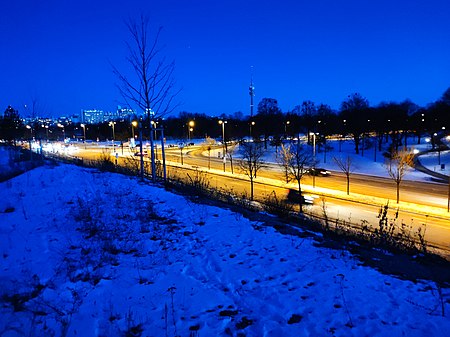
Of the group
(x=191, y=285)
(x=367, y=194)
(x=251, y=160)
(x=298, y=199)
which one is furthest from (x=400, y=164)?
(x=191, y=285)

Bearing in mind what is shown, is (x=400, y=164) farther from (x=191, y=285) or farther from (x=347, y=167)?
(x=191, y=285)

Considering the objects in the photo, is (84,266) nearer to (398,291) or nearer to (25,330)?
(25,330)

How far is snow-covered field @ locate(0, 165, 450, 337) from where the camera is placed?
15.8 feet

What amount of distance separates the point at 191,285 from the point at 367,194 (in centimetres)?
3104

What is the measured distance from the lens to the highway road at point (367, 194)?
23000 millimetres

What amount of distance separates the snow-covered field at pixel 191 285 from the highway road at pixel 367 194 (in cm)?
1295

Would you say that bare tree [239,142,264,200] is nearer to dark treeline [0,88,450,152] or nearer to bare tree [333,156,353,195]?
bare tree [333,156,353,195]

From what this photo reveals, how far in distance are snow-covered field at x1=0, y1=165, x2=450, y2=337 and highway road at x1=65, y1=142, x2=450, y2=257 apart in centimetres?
1295

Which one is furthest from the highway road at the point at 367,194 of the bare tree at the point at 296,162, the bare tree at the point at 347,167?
the bare tree at the point at 296,162

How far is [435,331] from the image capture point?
462 cm

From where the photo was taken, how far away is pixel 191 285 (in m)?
6.00

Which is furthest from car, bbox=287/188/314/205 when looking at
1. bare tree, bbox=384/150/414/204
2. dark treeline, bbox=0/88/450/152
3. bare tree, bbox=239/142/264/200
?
dark treeline, bbox=0/88/450/152

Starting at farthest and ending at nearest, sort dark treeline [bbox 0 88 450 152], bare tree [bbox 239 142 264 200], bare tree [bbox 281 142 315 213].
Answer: dark treeline [bbox 0 88 450 152] < bare tree [bbox 239 142 264 200] < bare tree [bbox 281 142 315 213]

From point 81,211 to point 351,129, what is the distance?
75353 millimetres
